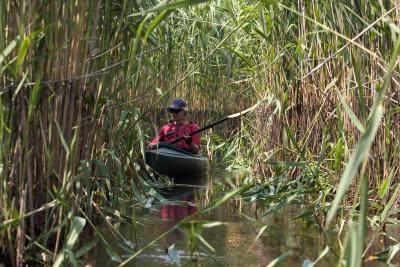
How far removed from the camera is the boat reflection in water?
5.11 metres

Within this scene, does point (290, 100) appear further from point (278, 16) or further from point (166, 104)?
point (166, 104)

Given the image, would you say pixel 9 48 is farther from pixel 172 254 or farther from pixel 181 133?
pixel 181 133

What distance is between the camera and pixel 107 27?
377 cm

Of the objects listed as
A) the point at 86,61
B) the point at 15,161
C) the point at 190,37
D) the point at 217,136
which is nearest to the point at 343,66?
the point at 86,61

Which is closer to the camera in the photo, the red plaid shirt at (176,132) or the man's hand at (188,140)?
the man's hand at (188,140)

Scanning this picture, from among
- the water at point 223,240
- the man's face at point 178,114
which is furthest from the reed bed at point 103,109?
the man's face at point 178,114

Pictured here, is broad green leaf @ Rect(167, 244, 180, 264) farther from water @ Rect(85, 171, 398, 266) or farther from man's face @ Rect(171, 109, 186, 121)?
man's face @ Rect(171, 109, 186, 121)

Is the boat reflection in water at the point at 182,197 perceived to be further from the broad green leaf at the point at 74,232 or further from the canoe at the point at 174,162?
the broad green leaf at the point at 74,232

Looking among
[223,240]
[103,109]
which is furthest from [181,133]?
[103,109]

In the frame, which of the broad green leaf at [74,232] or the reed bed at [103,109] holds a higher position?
the reed bed at [103,109]

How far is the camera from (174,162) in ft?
27.1

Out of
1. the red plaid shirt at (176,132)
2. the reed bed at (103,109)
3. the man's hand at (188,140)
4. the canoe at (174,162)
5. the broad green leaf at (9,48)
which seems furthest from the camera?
the red plaid shirt at (176,132)

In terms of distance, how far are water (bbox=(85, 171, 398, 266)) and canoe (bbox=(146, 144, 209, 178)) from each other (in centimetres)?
223

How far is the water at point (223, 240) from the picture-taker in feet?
11.1
